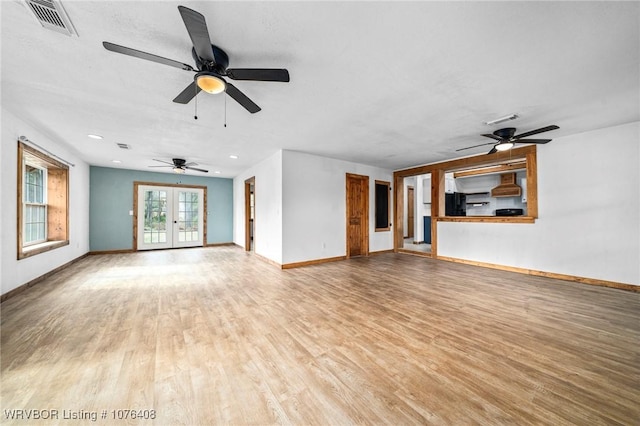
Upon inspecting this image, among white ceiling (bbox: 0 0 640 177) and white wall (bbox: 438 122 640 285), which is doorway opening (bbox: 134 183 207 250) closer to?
white ceiling (bbox: 0 0 640 177)

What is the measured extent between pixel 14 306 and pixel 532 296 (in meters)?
6.97

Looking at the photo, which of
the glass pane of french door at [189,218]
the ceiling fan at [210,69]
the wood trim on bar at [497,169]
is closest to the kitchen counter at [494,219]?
the wood trim on bar at [497,169]

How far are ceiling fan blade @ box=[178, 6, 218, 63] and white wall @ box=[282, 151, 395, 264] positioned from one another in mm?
3408

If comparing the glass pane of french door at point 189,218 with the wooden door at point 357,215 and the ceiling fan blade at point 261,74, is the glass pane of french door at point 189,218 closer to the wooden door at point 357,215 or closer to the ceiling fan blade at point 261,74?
the wooden door at point 357,215

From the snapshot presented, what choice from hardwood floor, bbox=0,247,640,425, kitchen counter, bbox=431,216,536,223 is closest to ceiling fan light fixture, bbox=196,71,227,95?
hardwood floor, bbox=0,247,640,425

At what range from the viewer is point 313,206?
18.3 feet

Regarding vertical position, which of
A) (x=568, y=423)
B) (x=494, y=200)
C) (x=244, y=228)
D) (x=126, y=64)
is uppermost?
(x=126, y=64)

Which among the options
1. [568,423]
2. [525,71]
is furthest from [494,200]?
[568,423]

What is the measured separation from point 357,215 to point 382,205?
3.70 ft

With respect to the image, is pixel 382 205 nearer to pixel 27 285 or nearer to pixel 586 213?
pixel 586 213

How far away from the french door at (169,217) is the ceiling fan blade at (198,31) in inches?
290

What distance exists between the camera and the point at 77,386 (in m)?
1.59

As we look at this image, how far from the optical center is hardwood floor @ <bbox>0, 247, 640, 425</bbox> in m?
1.43

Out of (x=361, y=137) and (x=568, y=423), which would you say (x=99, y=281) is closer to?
(x=361, y=137)
